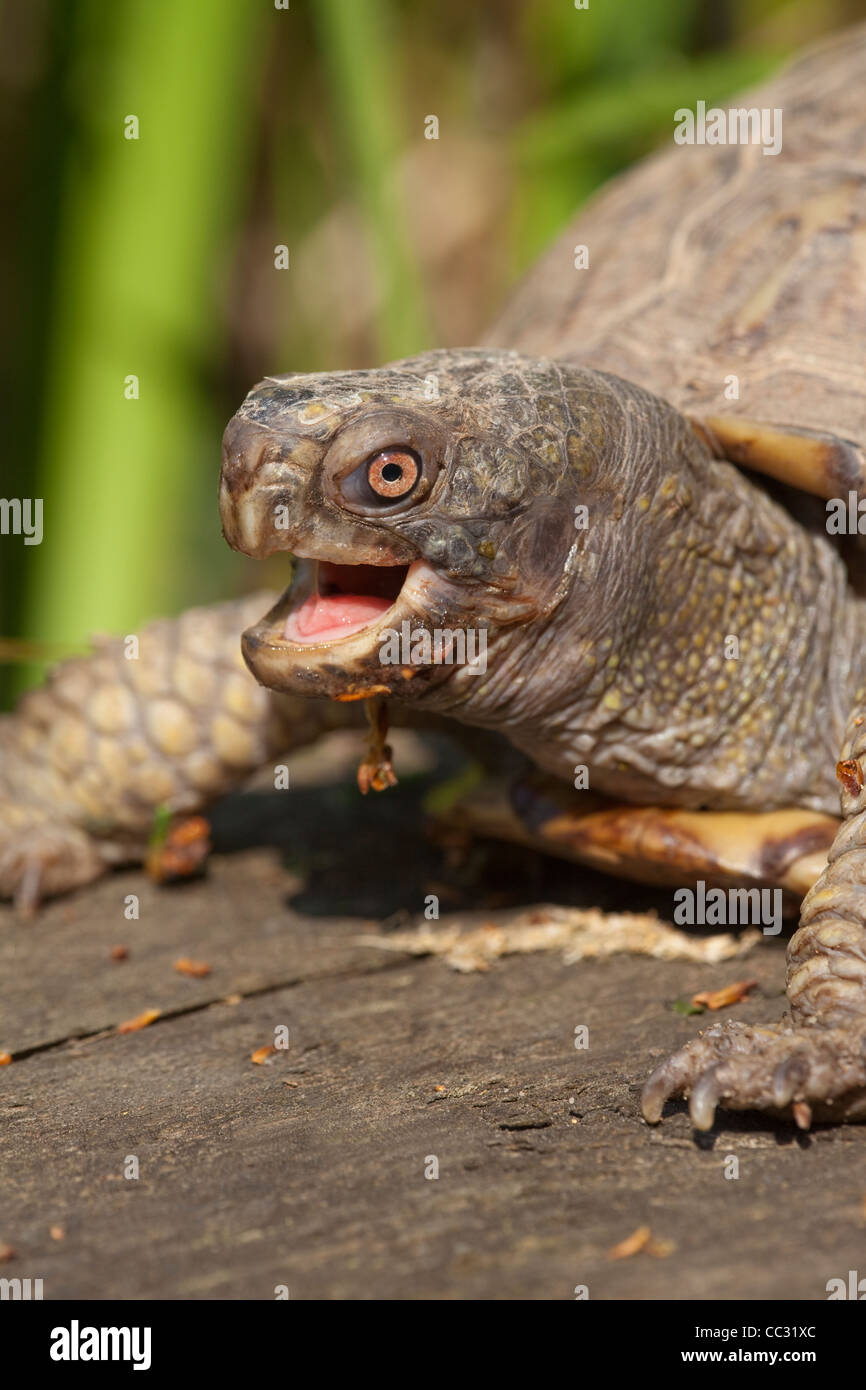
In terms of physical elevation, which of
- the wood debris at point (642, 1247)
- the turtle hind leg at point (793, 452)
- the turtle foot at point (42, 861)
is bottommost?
the wood debris at point (642, 1247)

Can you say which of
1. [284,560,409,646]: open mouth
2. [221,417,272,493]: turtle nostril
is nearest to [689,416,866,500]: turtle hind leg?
[284,560,409,646]: open mouth

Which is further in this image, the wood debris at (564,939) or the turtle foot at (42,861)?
the turtle foot at (42,861)

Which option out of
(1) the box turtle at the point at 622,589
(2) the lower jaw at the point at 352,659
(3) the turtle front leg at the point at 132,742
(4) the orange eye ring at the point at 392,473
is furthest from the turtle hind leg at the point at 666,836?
(4) the orange eye ring at the point at 392,473

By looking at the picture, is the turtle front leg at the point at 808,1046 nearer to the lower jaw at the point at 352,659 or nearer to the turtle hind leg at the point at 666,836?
the turtle hind leg at the point at 666,836

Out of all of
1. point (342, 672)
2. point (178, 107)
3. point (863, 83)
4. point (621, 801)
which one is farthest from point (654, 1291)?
point (178, 107)

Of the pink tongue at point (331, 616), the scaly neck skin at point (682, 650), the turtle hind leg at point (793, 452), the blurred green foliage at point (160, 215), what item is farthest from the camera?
the blurred green foliage at point (160, 215)

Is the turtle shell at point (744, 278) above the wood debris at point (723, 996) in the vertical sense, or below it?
above

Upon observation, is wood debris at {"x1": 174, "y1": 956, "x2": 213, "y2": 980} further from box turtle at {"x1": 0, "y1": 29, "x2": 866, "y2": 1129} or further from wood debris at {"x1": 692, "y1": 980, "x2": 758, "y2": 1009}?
wood debris at {"x1": 692, "y1": 980, "x2": 758, "y2": 1009}

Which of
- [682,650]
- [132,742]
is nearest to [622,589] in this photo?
[682,650]
